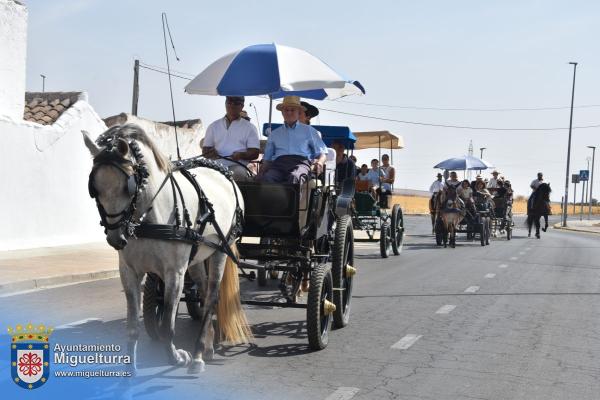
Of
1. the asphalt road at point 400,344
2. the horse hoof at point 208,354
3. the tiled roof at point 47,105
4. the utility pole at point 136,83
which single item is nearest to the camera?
the asphalt road at point 400,344

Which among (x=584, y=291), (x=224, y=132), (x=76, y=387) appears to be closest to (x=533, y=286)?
(x=584, y=291)

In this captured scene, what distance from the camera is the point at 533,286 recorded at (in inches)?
556

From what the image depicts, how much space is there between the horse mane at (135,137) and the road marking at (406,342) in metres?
3.28

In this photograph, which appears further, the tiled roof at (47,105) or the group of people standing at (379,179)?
the tiled roof at (47,105)

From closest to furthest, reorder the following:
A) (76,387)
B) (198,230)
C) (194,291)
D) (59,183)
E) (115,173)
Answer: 1. (115,173)
2. (76,387)
3. (198,230)
4. (194,291)
5. (59,183)

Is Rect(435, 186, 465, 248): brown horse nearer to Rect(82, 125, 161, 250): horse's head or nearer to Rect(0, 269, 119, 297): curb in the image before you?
Rect(0, 269, 119, 297): curb

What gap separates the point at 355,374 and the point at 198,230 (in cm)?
178

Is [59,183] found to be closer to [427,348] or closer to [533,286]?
[533,286]

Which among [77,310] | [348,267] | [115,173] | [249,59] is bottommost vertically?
[77,310]

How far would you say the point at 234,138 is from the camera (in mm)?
8938

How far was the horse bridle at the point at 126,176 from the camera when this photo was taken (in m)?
5.41

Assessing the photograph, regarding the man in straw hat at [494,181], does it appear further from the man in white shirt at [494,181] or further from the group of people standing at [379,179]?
the group of people standing at [379,179]

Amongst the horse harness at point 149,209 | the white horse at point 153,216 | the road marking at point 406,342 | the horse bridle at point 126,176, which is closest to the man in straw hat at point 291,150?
the white horse at point 153,216

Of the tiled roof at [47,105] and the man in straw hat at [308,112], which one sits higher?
the tiled roof at [47,105]
